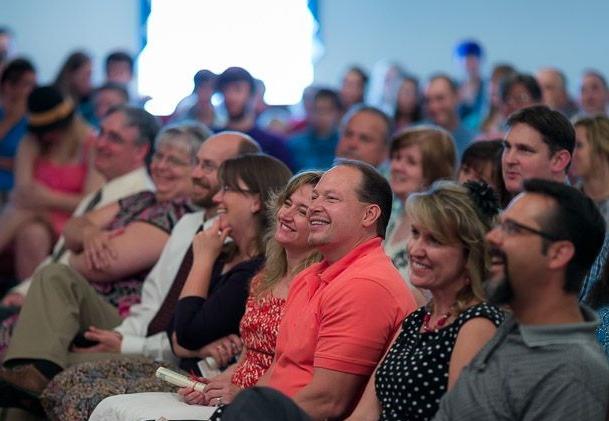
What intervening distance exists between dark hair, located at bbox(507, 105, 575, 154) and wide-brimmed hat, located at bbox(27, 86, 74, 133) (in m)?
3.57

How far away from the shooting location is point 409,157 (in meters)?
5.02

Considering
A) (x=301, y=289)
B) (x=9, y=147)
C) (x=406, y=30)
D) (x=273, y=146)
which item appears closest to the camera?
(x=301, y=289)

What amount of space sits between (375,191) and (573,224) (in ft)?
3.18

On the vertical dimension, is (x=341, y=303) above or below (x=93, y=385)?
above

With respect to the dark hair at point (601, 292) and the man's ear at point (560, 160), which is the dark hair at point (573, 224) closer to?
the dark hair at point (601, 292)

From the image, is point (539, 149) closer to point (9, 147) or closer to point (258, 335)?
point (258, 335)

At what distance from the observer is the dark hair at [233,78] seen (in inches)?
280

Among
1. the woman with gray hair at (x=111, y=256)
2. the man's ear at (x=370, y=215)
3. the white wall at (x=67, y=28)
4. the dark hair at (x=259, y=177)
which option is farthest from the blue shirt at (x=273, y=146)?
the white wall at (x=67, y=28)

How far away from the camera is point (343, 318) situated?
3379mm

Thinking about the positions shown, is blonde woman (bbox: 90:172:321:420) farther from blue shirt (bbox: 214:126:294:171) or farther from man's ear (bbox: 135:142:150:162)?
blue shirt (bbox: 214:126:294:171)

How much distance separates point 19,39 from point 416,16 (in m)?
3.50

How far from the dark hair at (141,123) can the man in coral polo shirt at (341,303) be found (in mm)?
2348

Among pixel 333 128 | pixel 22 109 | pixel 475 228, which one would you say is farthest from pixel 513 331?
pixel 22 109

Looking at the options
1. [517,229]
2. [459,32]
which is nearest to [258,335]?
[517,229]
